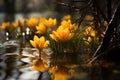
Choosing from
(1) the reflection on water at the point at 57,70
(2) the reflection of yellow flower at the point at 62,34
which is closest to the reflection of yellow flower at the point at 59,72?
(1) the reflection on water at the point at 57,70

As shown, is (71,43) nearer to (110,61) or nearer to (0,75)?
(110,61)

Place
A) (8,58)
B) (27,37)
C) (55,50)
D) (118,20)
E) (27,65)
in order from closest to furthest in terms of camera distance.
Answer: (27,65)
(118,20)
(8,58)
(55,50)
(27,37)

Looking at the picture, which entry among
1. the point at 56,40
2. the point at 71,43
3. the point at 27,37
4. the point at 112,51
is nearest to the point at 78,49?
the point at 71,43

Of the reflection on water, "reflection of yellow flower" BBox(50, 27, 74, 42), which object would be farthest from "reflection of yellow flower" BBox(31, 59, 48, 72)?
"reflection of yellow flower" BBox(50, 27, 74, 42)

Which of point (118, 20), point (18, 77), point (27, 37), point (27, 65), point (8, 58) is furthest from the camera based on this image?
point (27, 37)

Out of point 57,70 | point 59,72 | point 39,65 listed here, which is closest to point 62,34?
point 39,65

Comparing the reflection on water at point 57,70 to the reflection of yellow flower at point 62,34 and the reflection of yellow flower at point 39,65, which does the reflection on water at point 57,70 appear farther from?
the reflection of yellow flower at point 62,34
